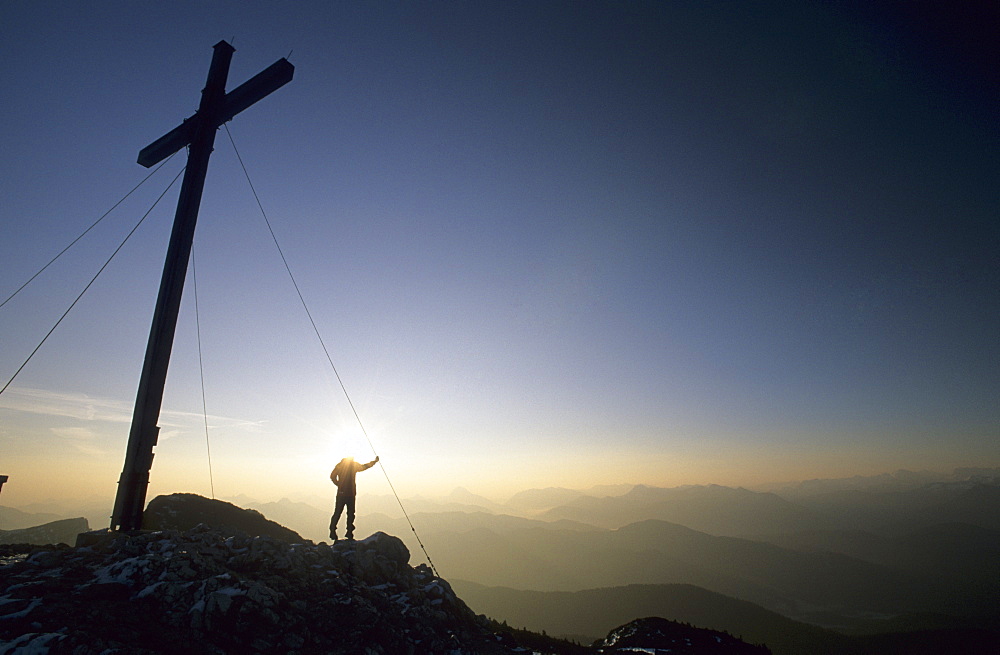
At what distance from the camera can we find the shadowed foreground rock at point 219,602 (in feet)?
25.3

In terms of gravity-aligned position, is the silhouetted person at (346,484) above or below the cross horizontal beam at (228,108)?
below

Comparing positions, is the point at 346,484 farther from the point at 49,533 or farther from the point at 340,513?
the point at 49,533

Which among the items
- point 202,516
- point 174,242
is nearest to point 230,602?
point 174,242

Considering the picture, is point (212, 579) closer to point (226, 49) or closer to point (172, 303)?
point (172, 303)

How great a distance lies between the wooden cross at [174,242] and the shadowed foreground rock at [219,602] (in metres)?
1.68

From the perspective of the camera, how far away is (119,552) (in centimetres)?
1033

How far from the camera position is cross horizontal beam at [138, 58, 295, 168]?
14305 mm

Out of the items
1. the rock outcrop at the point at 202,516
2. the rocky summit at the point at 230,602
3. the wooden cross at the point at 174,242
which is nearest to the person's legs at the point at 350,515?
the rocky summit at the point at 230,602

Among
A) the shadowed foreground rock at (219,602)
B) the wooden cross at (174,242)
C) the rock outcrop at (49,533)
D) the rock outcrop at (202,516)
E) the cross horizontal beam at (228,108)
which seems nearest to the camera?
the shadowed foreground rock at (219,602)

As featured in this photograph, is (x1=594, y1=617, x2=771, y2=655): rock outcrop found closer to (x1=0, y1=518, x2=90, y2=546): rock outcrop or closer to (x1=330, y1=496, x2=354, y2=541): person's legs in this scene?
(x1=330, y1=496, x2=354, y2=541): person's legs

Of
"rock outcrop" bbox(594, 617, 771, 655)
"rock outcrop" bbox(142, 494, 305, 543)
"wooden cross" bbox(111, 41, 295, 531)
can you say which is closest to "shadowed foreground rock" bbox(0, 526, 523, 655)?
"wooden cross" bbox(111, 41, 295, 531)

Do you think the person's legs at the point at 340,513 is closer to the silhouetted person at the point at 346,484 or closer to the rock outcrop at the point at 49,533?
the silhouetted person at the point at 346,484

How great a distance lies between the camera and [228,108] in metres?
14.7

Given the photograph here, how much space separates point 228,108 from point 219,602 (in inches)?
614
